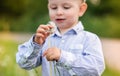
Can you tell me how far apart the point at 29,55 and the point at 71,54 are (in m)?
0.36

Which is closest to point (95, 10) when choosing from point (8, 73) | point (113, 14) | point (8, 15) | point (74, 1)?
point (113, 14)

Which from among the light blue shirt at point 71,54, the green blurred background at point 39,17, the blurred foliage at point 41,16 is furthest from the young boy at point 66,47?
the blurred foliage at point 41,16

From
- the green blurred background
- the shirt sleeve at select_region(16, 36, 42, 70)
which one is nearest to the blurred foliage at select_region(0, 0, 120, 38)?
the green blurred background

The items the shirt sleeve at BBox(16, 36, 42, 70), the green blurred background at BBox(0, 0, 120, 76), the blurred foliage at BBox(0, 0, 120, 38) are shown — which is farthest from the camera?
the blurred foliage at BBox(0, 0, 120, 38)

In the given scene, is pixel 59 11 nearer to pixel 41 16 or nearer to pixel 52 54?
pixel 52 54

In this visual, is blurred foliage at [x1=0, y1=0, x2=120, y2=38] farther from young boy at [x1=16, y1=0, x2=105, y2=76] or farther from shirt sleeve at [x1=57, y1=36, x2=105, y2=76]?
shirt sleeve at [x1=57, y1=36, x2=105, y2=76]

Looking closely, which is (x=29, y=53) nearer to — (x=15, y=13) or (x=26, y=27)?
(x=26, y=27)

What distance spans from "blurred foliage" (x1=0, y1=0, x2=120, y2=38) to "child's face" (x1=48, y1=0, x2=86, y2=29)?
10960mm

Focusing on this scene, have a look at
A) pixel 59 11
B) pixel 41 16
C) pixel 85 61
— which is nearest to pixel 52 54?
pixel 85 61

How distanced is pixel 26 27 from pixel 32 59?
12.5m

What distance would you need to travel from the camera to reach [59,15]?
4676 mm

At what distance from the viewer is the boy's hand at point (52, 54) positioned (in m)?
4.35

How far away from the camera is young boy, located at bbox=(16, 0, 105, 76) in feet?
14.9

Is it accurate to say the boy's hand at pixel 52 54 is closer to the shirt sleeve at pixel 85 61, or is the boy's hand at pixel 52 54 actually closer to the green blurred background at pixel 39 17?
the shirt sleeve at pixel 85 61
